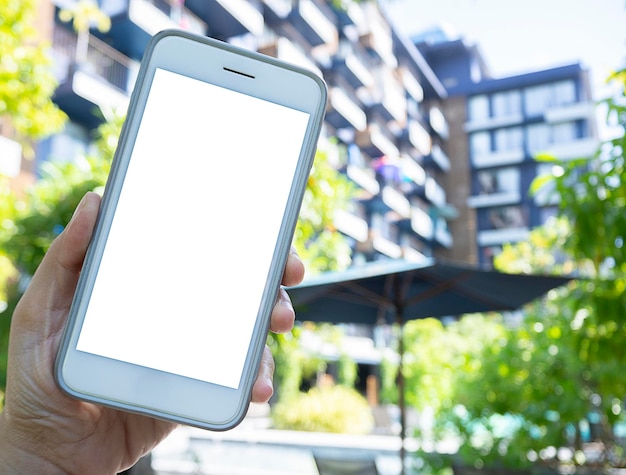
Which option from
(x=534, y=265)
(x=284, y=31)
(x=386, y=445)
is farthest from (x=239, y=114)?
(x=284, y=31)

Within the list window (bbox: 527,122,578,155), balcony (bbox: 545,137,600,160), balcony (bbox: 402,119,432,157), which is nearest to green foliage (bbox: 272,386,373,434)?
balcony (bbox: 402,119,432,157)

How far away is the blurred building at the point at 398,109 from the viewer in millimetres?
16234

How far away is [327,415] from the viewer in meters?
14.7

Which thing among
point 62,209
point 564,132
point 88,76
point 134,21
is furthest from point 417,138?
point 62,209

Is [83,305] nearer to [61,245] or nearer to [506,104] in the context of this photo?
[61,245]

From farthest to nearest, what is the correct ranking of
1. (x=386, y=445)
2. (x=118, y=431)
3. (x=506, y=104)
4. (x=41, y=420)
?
(x=506, y=104)
(x=386, y=445)
(x=118, y=431)
(x=41, y=420)

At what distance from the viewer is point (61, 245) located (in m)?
1.01

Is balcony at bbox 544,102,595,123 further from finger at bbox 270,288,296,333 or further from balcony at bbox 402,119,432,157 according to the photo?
finger at bbox 270,288,296,333

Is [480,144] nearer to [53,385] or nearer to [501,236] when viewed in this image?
[501,236]

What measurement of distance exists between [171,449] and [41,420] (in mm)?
9167

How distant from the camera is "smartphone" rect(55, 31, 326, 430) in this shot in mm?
1009

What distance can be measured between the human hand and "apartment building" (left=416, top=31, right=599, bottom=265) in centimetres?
3924

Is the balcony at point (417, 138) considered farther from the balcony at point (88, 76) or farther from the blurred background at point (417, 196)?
the balcony at point (88, 76)

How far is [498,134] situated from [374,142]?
44.4ft
